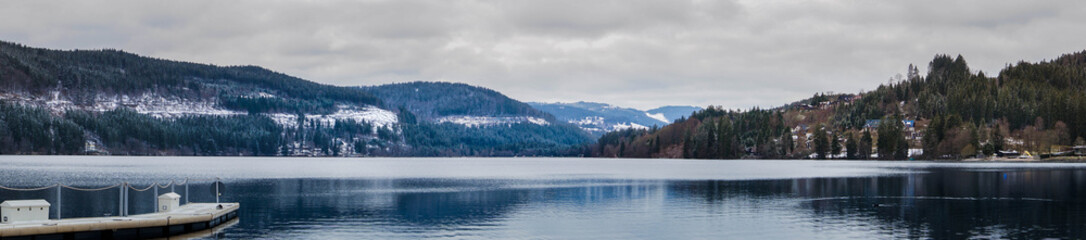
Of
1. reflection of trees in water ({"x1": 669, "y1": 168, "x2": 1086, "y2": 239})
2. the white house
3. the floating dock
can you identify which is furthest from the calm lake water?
the white house

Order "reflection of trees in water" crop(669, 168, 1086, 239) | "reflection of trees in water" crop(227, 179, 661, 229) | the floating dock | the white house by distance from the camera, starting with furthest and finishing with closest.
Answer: "reflection of trees in water" crop(227, 179, 661, 229) → "reflection of trees in water" crop(669, 168, 1086, 239) → the white house → the floating dock

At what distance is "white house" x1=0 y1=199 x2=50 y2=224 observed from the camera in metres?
43.1

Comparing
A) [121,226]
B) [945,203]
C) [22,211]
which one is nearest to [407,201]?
[121,226]

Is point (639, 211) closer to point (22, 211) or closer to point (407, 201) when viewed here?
point (407, 201)

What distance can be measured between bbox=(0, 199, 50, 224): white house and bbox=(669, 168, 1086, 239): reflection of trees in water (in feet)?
160

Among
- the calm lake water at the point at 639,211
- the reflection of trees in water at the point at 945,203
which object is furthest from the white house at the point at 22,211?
the reflection of trees in water at the point at 945,203

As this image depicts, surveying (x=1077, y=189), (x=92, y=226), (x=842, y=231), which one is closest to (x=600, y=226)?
(x=842, y=231)

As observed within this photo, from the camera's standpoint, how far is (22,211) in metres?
43.8

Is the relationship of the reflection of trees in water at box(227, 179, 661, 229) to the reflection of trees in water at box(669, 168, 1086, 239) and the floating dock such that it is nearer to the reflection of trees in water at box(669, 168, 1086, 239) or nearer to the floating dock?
the floating dock

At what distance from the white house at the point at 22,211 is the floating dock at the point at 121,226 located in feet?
2.31

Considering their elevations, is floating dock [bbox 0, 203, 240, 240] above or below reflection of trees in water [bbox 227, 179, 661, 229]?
above

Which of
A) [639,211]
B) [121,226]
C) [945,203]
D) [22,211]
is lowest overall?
[639,211]

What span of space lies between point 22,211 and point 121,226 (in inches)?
192

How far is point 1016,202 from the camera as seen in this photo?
7181 centimetres
